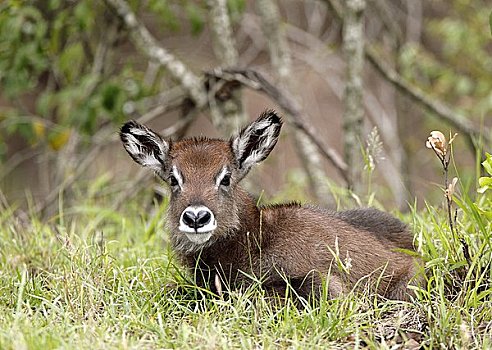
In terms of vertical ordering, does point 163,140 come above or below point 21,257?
above

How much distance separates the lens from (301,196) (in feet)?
27.6

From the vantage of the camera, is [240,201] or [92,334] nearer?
[92,334]

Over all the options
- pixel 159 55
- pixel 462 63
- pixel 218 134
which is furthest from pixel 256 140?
pixel 462 63

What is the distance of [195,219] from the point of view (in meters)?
5.02

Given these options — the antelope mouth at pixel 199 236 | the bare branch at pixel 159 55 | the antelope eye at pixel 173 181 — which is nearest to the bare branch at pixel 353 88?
the bare branch at pixel 159 55

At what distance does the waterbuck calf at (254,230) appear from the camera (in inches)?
204

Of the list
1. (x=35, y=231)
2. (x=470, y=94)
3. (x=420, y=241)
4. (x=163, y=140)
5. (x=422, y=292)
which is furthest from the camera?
(x=470, y=94)

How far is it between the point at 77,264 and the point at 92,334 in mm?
1079

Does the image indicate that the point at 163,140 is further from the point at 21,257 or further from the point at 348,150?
the point at 348,150

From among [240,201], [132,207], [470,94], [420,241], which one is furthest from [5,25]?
[470,94]

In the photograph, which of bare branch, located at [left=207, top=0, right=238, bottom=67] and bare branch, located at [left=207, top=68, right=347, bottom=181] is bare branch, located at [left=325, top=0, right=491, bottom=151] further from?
bare branch, located at [left=207, top=68, right=347, bottom=181]

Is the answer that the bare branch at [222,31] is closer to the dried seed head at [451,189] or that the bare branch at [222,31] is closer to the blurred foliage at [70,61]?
the blurred foliage at [70,61]

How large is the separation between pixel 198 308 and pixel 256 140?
4.20 feet

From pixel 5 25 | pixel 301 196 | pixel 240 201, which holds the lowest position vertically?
pixel 301 196
